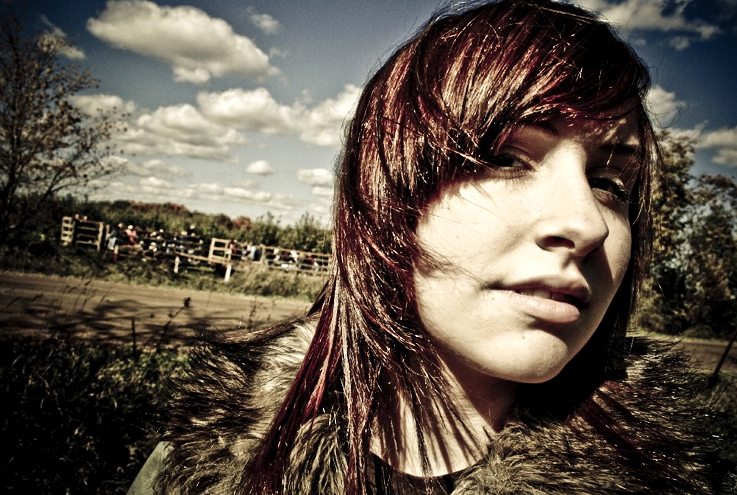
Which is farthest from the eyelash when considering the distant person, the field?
the distant person

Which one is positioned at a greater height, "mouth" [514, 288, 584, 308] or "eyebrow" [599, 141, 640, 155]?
"eyebrow" [599, 141, 640, 155]

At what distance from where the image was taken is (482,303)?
800 millimetres

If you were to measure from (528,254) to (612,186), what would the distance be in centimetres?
35

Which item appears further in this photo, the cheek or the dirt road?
the dirt road

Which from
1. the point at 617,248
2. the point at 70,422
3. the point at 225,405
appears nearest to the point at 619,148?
the point at 617,248

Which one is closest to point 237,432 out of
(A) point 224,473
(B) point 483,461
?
(A) point 224,473

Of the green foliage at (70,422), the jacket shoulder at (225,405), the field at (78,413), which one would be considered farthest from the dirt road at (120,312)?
the jacket shoulder at (225,405)

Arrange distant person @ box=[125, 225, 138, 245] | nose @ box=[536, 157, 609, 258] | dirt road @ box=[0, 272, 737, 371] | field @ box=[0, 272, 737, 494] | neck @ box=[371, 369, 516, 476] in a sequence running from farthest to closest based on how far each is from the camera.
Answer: distant person @ box=[125, 225, 138, 245] < dirt road @ box=[0, 272, 737, 371] < field @ box=[0, 272, 737, 494] < neck @ box=[371, 369, 516, 476] < nose @ box=[536, 157, 609, 258]

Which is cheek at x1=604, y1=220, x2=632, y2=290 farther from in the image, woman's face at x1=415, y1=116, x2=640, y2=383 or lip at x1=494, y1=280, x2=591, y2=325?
lip at x1=494, y1=280, x2=591, y2=325

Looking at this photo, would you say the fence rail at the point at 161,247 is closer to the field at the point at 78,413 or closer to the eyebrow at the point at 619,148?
the field at the point at 78,413

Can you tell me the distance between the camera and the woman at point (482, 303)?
2.64 ft

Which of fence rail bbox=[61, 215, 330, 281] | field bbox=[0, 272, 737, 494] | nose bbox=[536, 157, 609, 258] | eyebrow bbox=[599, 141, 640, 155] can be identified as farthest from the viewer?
fence rail bbox=[61, 215, 330, 281]

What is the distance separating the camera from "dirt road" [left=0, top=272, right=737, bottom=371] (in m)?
5.61

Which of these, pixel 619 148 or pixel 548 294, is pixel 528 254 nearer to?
pixel 548 294
